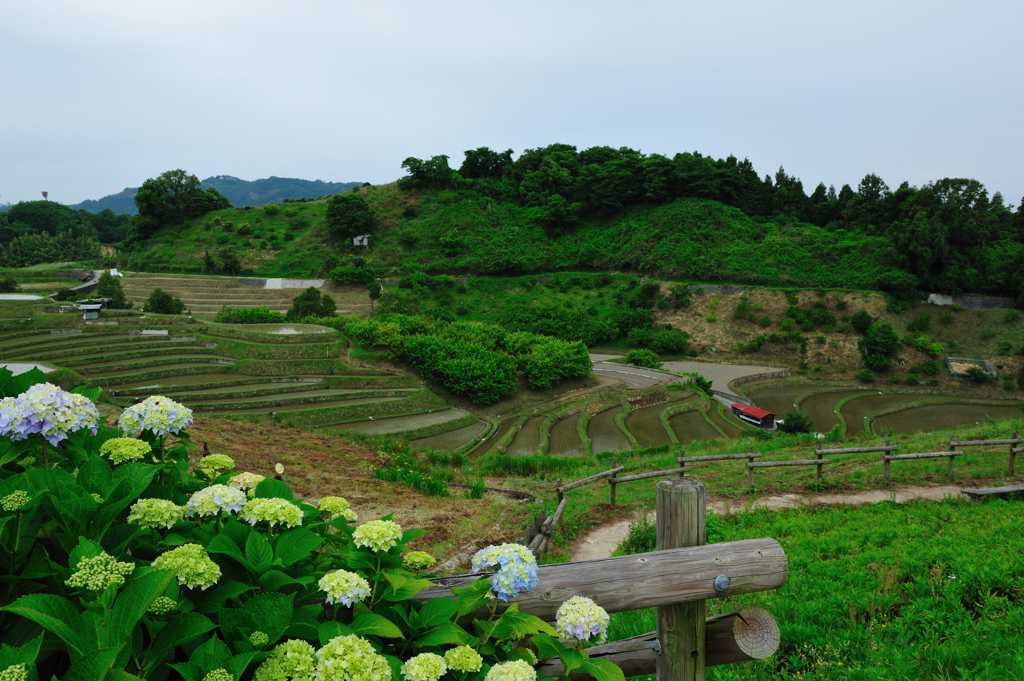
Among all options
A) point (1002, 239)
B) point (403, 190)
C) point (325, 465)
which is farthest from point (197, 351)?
point (1002, 239)

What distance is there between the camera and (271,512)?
5.97 feet

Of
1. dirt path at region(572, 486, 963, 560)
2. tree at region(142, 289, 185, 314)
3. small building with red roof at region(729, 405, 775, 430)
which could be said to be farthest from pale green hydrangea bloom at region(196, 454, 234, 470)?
tree at region(142, 289, 185, 314)

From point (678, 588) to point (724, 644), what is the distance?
460 millimetres

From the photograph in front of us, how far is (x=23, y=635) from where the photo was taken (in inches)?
55.4

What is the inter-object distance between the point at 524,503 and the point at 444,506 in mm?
1646

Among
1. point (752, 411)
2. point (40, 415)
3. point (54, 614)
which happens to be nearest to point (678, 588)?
point (54, 614)

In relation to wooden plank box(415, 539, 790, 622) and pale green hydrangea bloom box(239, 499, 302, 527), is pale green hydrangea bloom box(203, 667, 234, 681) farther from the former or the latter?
wooden plank box(415, 539, 790, 622)

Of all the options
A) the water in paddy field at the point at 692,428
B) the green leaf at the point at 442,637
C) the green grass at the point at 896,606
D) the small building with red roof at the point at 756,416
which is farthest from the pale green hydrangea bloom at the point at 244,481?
the small building with red roof at the point at 756,416

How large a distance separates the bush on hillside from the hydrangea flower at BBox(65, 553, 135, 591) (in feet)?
111

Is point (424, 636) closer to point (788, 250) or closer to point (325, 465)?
point (325, 465)

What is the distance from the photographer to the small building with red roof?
2406 cm

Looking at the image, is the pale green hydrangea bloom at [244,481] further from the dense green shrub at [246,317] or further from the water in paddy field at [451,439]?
the dense green shrub at [246,317]

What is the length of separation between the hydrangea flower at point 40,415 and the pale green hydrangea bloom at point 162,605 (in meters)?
0.89

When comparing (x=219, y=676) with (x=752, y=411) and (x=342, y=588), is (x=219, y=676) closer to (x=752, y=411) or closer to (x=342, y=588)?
(x=342, y=588)
